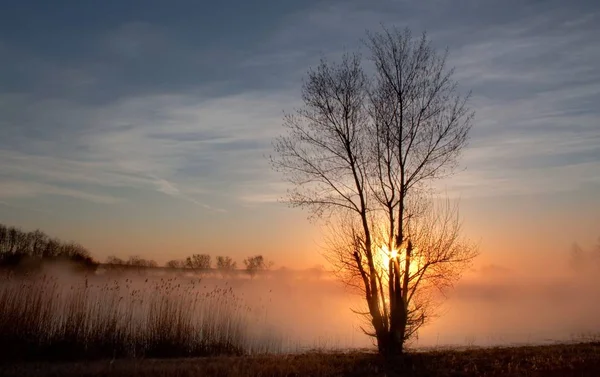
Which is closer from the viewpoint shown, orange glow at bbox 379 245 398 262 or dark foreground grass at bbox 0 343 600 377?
dark foreground grass at bbox 0 343 600 377

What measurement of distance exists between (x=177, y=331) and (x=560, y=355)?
12.1m

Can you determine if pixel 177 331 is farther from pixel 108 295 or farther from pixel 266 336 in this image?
pixel 266 336

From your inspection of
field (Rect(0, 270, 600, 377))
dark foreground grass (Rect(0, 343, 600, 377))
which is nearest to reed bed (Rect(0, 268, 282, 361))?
field (Rect(0, 270, 600, 377))

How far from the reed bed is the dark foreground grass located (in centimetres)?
244

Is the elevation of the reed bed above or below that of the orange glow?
below

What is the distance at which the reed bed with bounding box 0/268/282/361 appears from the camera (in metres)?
16.1

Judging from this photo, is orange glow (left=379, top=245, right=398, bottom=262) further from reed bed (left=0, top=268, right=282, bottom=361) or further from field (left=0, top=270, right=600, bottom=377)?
reed bed (left=0, top=268, right=282, bottom=361)

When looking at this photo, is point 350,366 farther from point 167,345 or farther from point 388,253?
point 167,345

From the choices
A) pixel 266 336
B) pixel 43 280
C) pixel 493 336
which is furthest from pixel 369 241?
pixel 493 336

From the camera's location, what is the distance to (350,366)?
13648 mm

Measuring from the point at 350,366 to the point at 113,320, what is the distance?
8.48 m

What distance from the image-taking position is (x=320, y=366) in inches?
529

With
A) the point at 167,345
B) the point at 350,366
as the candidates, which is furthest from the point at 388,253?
the point at 167,345

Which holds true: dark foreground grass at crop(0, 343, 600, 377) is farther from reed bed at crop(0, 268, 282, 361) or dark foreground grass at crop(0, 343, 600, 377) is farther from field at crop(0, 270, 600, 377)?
reed bed at crop(0, 268, 282, 361)
